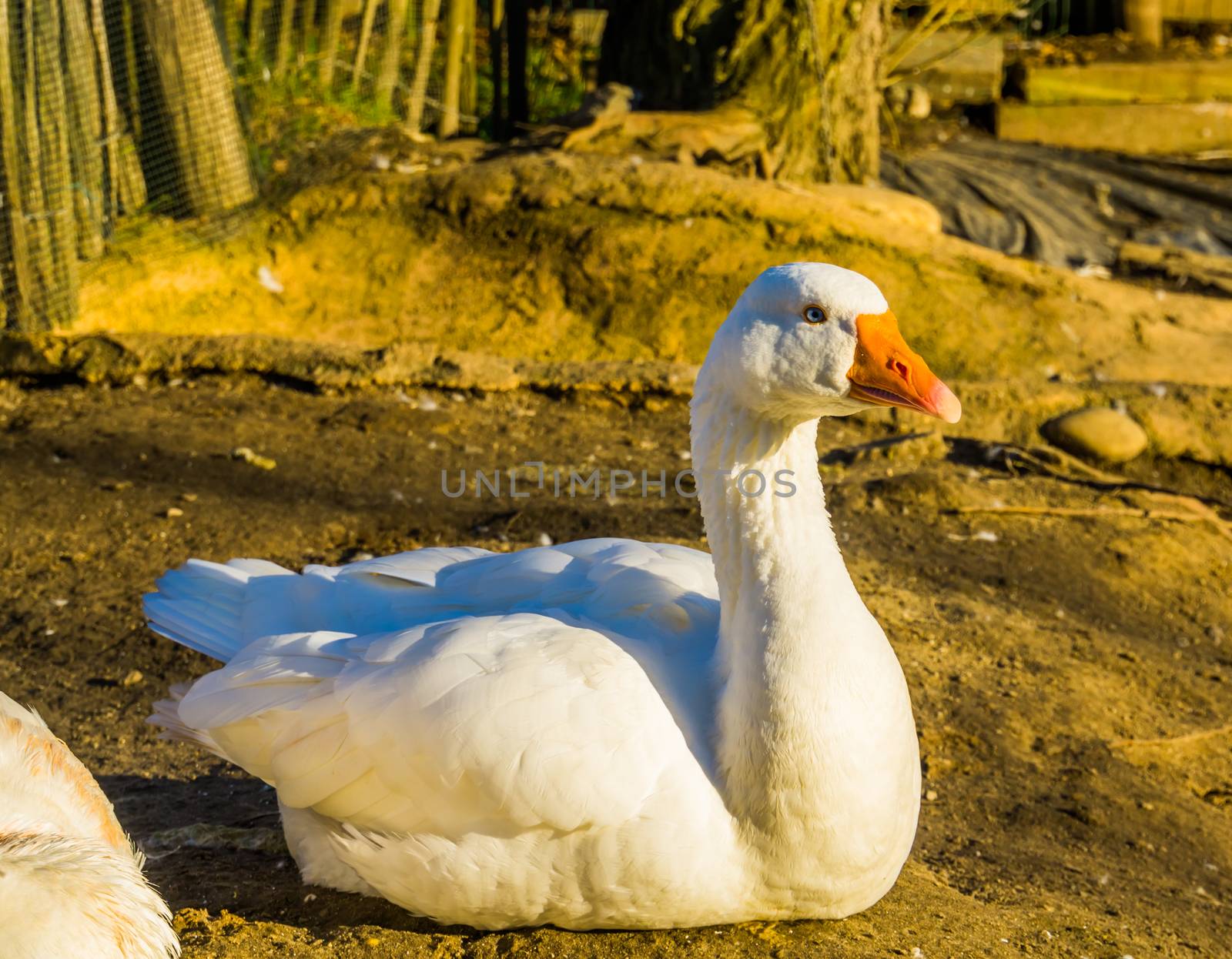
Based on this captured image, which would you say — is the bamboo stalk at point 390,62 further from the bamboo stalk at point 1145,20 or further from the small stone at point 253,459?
the bamboo stalk at point 1145,20

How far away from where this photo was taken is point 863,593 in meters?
5.02

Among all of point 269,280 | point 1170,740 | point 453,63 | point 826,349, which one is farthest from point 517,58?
point 826,349

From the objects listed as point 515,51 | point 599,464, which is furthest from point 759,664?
point 515,51

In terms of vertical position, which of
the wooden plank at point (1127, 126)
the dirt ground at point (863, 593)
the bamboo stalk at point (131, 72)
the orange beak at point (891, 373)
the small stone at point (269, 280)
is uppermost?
the bamboo stalk at point (131, 72)

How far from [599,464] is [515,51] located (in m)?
3.90

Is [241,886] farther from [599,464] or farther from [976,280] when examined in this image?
[976,280]

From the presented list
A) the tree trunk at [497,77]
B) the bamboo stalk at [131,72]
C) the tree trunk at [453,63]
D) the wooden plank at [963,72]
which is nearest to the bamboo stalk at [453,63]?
the tree trunk at [453,63]

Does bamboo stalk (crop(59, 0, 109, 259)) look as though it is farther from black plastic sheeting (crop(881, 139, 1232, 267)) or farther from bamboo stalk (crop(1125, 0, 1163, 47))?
bamboo stalk (crop(1125, 0, 1163, 47))

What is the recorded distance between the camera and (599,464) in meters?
6.16

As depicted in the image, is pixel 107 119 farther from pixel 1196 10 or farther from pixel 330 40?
pixel 1196 10

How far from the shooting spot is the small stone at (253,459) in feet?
19.2

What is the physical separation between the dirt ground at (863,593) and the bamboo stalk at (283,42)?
258cm

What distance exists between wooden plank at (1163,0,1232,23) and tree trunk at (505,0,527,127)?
910 centimetres

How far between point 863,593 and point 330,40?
5.53 meters
